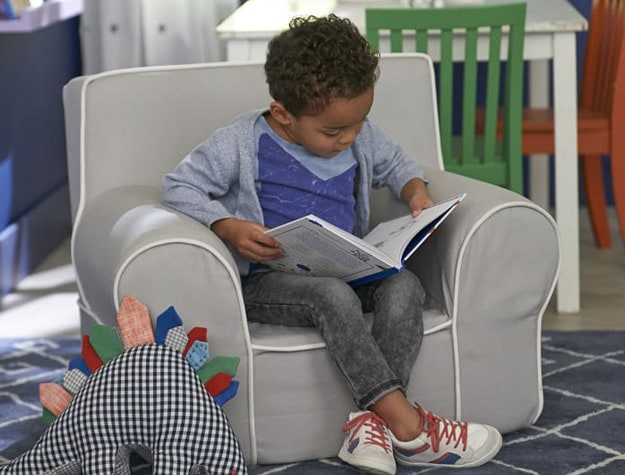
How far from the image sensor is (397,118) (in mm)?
2434

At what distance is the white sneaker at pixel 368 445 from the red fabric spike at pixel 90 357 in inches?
16.2

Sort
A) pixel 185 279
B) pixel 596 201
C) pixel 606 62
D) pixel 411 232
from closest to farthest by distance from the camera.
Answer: pixel 185 279, pixel 411 232, pixel 606 62, pixel 596 201

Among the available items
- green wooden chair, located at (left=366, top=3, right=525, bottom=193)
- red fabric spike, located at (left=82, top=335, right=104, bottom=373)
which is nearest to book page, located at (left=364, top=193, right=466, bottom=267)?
red fabric spike, located at (left=82, top=335, right=104, bottom=373)

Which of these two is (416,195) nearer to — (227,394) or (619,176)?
(227,394)

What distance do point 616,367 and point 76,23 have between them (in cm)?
259

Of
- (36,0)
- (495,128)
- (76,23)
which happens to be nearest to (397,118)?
(495,128)

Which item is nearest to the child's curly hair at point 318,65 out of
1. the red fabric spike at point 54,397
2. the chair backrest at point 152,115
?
the chair backrest at point 152,115

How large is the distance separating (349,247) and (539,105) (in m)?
2.12

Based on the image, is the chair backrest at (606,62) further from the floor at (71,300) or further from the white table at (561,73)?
the floor at (71,300)

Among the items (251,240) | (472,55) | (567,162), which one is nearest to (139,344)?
(251,240)

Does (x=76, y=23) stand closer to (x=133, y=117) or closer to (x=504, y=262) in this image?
(x=133, y=117)

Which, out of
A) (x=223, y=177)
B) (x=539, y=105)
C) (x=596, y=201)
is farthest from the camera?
(x=539, y=105)

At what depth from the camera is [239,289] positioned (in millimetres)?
1894

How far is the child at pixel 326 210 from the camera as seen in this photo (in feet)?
6.29
